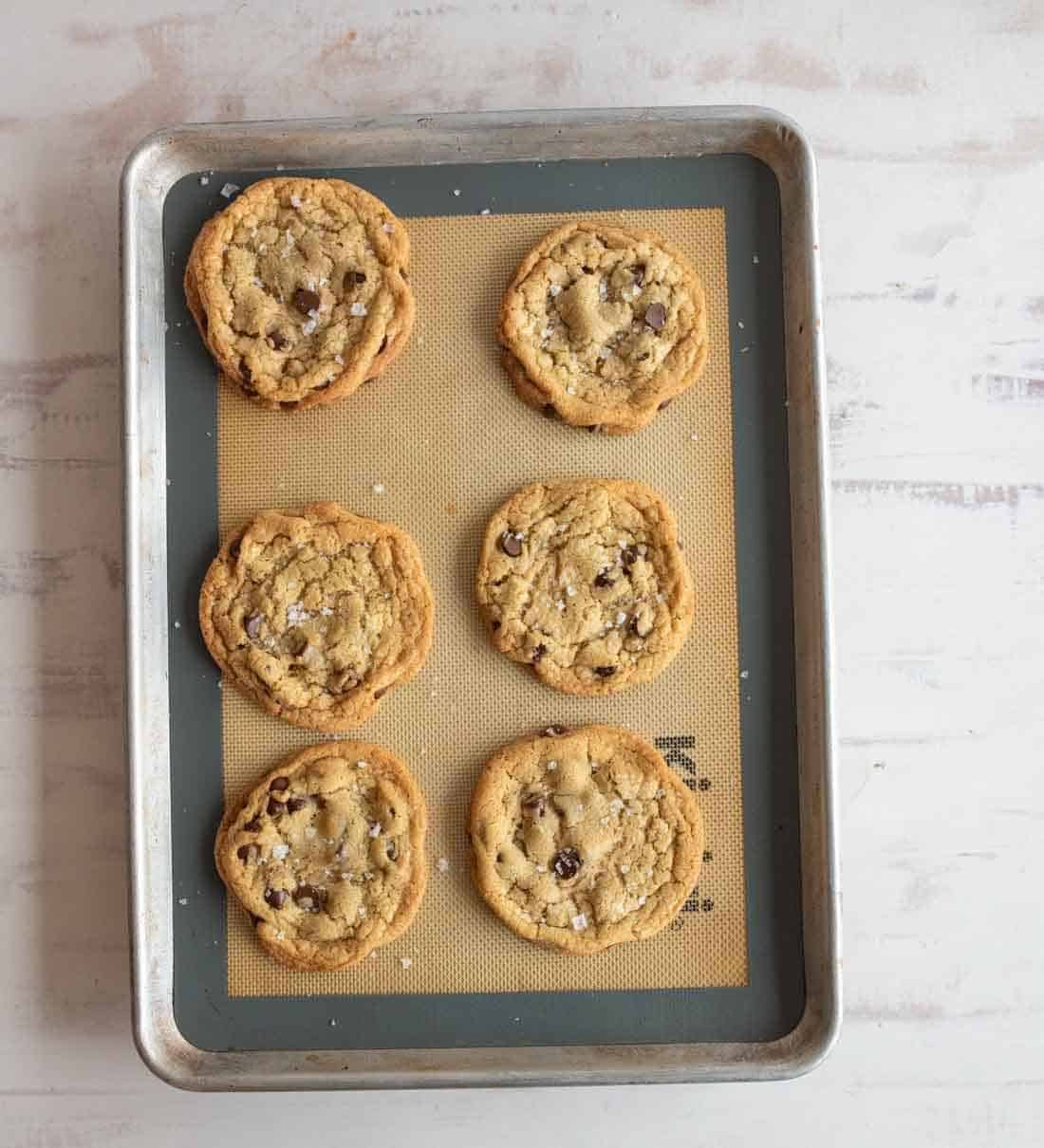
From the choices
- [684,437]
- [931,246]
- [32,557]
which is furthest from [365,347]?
[931,246]

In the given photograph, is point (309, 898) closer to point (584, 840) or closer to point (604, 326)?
point (584, 840)

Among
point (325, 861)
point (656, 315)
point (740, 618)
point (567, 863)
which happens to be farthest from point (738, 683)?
point (325, 861)

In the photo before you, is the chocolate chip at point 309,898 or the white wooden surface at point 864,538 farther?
the white wooden surface at point 864,538

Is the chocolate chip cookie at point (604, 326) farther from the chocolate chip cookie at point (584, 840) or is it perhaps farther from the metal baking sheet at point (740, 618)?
the chocolate chip cookie at point (584, 840)

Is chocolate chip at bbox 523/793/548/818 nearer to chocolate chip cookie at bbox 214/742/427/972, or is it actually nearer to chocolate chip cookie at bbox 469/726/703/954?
chocolate chip cookie at bbox 469/726/703/954

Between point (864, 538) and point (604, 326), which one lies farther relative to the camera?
point (864, 538)

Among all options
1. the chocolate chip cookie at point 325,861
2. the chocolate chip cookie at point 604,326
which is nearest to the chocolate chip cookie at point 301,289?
the chocolate chip cookie at point 604,326
